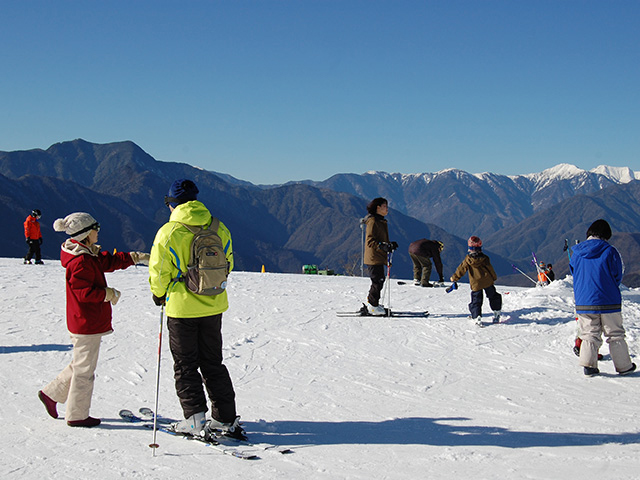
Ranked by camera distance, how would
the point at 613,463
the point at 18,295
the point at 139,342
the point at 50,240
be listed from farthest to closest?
the point at 50,240 → the point at 18,295 → the point at 139,342 → the point at 613,463

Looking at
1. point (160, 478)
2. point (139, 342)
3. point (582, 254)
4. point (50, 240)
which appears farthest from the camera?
point (50, 240)

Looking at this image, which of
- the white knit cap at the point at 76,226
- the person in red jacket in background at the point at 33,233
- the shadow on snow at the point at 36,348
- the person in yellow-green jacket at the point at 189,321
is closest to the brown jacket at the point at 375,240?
the shadow on snow at the point at 36,348

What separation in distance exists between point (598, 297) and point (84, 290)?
551 centimetres

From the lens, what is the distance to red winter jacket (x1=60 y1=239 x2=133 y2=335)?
4754mm

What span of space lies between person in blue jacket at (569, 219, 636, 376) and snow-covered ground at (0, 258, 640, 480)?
0.29m

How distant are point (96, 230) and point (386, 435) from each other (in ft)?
9.88

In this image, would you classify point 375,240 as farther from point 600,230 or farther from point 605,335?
point 605,335

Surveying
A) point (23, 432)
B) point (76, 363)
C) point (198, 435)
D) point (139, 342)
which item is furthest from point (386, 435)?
point (139, 342)

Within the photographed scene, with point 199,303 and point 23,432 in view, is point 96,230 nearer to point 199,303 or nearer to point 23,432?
point 199,303

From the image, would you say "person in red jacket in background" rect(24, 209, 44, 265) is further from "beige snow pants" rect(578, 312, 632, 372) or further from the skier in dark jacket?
"beige snow pants" rect(578, 312, 632, 372)

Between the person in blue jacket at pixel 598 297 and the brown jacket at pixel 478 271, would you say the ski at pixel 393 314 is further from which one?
the person in blue jacket at pixel 598 297

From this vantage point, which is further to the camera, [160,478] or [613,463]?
[613,463]

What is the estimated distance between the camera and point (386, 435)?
4.92 meters

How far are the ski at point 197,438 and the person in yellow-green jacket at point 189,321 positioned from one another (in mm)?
63
